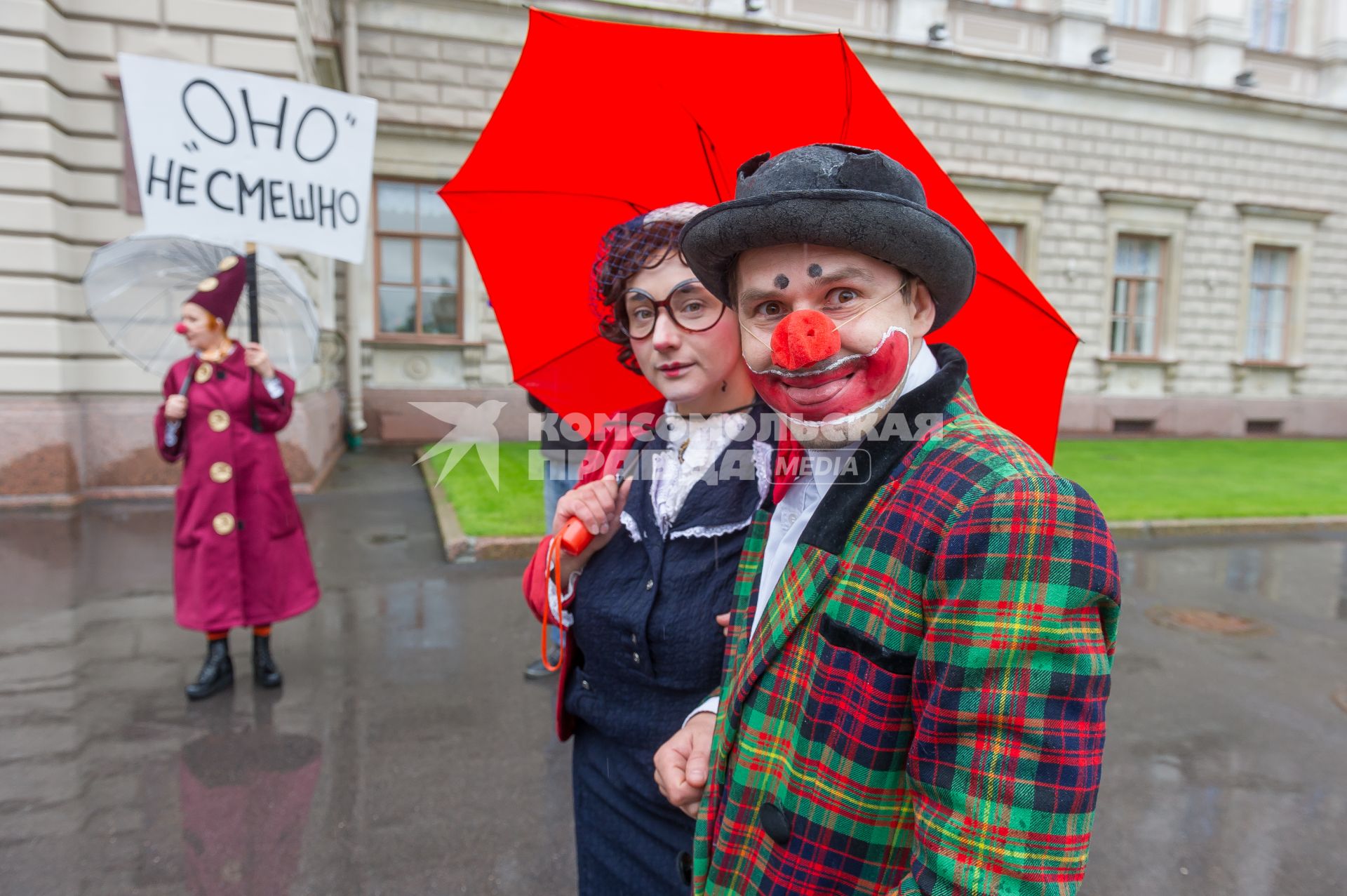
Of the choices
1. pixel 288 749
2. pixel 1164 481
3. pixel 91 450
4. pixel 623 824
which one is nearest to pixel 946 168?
pixel 1164 481

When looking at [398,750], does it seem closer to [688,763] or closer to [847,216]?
[688,763]

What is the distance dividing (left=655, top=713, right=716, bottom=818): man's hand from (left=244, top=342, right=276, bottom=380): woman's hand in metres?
3.45

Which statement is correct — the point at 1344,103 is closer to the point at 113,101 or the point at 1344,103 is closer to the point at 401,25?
the point at 401,25

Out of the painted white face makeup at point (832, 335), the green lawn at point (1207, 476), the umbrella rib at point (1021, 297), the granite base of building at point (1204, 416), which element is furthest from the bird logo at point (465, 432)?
the granite base of building at point (1204, 416)

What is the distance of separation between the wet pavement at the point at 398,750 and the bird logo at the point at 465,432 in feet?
5.81

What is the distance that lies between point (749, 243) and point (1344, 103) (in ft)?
79.5

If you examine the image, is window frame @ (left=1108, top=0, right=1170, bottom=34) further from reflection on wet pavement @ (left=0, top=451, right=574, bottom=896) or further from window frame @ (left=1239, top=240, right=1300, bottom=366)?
reflection on wet pavement @ (left=0, top=451, right=574, bottom=896)

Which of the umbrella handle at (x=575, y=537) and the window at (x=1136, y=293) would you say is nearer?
the umbrella handle at (x=575, y=537)

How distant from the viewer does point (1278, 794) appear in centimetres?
348

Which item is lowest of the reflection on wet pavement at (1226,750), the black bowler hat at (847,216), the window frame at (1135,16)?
the reflection on wet pavement at (1226,750)

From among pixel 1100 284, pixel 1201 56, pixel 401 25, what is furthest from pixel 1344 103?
pixel 401 25

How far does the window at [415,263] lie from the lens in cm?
1366

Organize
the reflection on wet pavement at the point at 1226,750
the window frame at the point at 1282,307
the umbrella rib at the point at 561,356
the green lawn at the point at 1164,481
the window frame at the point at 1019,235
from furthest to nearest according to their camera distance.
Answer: the window frame at the point at 1282,307
the window frame at the point at 1019,235
the green lawn at the point at 1164,481
the reflection on wet pavement at the point at 1226,750
the umbrella rib at the point at 561,356

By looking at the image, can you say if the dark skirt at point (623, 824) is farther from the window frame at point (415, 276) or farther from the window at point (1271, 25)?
the window at point (1271, 25)
